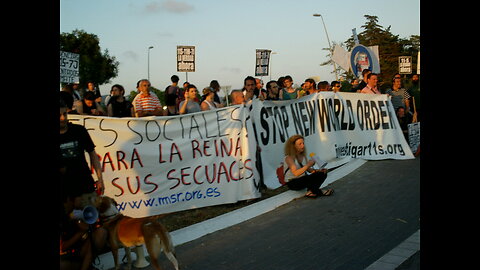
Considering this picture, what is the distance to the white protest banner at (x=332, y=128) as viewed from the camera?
904 cm

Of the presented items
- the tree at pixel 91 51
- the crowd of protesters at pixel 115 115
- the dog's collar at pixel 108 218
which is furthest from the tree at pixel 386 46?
the dog's collar at pixel 108 218

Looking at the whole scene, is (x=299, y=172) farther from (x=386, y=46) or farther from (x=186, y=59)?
(x=386, y=46)

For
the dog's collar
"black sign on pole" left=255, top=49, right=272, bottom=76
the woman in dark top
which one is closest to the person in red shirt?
the woman in dark top

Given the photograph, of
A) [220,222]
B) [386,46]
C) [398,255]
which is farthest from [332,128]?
[386,46]

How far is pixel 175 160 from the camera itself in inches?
277

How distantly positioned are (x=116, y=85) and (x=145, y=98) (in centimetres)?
100

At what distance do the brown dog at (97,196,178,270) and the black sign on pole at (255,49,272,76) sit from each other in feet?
36.7

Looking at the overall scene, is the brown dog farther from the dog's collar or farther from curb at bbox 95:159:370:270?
curb at bbox 95:159:370:270

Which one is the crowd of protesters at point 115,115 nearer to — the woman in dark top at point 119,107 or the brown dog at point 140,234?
the woman in dark top at point 119,107

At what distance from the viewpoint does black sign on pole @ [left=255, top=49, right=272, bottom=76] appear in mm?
15258

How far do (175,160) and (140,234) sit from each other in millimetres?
2646

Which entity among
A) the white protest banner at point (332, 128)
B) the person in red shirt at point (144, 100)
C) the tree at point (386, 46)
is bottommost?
the white protest banner at point (332, 128)

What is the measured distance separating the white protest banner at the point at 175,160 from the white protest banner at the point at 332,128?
103 centimetres

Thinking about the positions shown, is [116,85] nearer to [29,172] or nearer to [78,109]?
[78,109]
